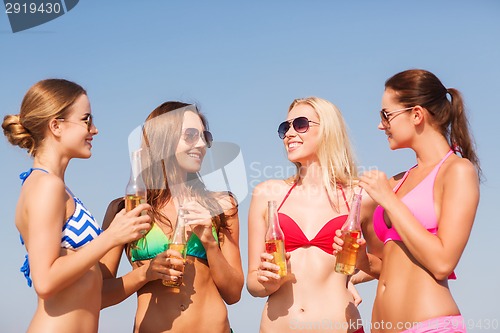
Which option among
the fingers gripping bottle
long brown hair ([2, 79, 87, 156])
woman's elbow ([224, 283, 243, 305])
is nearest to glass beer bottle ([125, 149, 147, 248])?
long brown hair ([2, 79, 87, 156])

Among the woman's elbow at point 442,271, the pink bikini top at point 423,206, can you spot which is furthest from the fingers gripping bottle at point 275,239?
the woman's elbow at point 442,271

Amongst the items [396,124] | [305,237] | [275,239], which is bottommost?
[305,237]

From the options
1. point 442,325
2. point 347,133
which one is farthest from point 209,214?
point 442,325

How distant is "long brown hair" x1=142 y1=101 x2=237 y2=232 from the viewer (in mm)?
7383

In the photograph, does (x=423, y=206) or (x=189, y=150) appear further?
(x=189, y=150)

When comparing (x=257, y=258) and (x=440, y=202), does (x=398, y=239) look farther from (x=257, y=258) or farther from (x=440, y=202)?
(x=257, y=258)

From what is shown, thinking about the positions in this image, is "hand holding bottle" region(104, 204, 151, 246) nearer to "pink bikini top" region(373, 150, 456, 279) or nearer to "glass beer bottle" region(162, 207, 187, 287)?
"glass beer bottle" region(162, 207, 187, 287)

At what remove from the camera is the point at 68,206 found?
6.14 m

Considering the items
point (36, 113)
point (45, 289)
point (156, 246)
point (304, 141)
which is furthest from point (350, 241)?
point (36, 113)

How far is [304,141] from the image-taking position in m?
7.55

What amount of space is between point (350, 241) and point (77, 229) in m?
2.54

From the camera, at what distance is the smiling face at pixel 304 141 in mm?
7559

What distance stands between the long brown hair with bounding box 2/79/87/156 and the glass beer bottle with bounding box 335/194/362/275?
2844 millimetres

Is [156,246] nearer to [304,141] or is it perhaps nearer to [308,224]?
[308,224]
